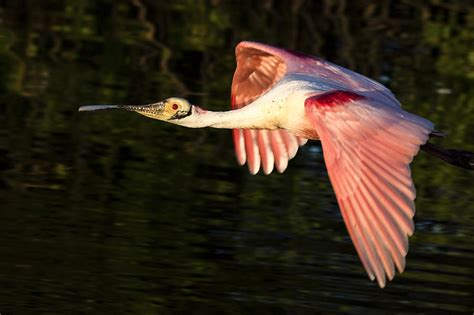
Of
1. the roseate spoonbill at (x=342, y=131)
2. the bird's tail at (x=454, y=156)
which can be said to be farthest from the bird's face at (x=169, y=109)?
the bird's tail at (x=454, y=156)

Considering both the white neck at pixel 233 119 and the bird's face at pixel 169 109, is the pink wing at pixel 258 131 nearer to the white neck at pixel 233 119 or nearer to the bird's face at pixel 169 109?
the white neck at pixel 233 119

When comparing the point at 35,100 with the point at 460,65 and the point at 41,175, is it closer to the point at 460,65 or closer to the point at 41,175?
the point at 41,175

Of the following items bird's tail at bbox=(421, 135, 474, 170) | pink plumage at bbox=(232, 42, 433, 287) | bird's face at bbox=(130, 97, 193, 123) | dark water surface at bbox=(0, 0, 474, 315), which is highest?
pink plumage at bbox=(232, 42, 433, 287)

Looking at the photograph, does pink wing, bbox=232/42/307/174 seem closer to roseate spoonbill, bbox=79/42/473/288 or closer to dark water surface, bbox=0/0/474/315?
roseate spoonbill, bbox=79/42/473/288

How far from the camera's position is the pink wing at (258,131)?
9773 millimetres

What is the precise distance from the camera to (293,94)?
8.95 m

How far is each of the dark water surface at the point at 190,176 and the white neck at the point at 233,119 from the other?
0.89 meters

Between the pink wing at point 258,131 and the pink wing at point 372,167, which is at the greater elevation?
the pink wing at point 372,167

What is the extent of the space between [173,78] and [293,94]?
5723 millimetres

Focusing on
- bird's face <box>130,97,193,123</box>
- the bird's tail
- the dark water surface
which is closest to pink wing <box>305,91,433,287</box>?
bird's face <box>130,97,193,123</box>

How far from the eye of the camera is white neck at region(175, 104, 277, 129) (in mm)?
9094

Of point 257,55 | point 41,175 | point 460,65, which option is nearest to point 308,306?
point 257,55

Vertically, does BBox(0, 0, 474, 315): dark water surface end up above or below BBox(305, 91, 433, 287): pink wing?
below

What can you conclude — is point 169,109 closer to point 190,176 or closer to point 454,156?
point 454,156
